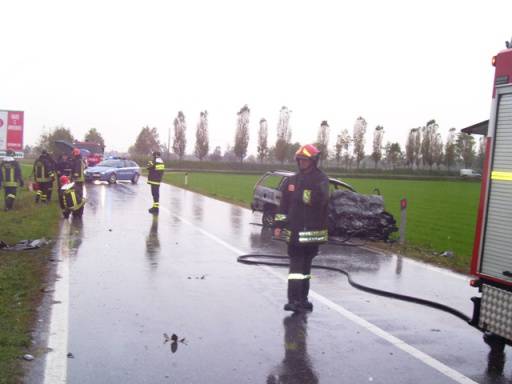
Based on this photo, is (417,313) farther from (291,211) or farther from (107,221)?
(107,221)

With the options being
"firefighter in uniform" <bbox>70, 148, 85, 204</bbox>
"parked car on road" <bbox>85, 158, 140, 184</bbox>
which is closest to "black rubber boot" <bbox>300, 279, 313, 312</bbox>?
"firefighter in uniform" <bbox>70, 148, 85, 204</bbox>

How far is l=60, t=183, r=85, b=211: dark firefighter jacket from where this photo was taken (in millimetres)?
14378

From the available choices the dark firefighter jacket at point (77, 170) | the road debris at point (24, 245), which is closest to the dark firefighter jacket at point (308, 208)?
the road debris at point (24, 245)

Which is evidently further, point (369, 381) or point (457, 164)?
point (457, 164)

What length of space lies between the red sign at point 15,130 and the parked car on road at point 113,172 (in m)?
12.0

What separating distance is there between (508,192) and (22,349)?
440 cm

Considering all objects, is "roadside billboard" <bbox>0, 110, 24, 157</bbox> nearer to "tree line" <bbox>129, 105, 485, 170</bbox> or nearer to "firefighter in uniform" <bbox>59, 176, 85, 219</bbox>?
"firefighter in uniform" <bbox>59, 176, 85, 219</bbox>

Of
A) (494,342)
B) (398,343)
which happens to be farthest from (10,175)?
(494,342)

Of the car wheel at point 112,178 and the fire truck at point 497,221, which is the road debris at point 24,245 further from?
the car wheel at point 112,178

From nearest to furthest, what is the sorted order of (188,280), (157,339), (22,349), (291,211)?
(22,349) → (157,339) → (291,211) → (188,280)

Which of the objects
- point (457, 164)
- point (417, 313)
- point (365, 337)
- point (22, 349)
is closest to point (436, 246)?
point (417, 313)

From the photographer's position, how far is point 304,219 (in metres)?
6.52

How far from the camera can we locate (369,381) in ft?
14.9

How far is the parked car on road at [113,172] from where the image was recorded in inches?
1265
